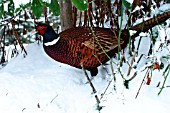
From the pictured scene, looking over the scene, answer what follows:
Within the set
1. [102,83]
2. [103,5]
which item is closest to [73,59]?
[102,83]

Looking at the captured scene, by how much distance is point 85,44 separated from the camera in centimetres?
305

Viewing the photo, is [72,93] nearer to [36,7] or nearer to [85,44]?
[85,44]

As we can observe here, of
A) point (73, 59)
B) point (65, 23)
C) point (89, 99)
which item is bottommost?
point (89, 99)

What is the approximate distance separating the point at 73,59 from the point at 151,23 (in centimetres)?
77

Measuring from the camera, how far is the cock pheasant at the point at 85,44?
307cm

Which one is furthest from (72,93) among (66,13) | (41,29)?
(66,13)

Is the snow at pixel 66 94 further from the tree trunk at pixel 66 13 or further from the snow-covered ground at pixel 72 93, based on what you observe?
the tree trunk at pixel 66 13

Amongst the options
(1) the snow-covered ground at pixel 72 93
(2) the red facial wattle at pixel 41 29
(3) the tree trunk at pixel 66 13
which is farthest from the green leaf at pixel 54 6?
(3) the tree trunk at pixel 66 13

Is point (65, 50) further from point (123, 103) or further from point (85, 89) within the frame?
point (123, 103)

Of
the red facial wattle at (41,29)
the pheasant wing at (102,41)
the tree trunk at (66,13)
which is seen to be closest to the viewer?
the pheasant wing at (102,41)

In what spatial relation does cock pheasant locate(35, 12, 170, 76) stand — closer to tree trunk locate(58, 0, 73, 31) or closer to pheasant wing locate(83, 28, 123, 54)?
pheasant wing locate(83, 28, 123, 54)

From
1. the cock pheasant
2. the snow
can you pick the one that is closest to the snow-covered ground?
the snow

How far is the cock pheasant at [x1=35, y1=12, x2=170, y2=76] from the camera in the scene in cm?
307

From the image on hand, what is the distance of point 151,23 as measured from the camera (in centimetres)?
314
